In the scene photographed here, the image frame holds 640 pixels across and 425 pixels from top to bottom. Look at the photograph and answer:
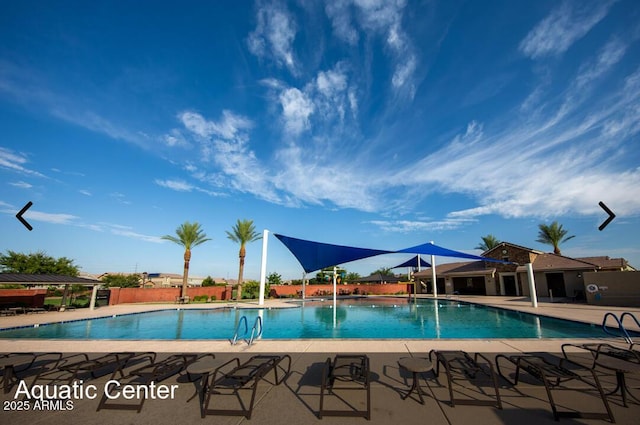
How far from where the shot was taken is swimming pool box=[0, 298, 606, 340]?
10.0 m

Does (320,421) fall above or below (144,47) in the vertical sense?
below

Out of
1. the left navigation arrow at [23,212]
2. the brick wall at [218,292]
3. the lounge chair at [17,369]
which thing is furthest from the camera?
the brick wall at [218,292]

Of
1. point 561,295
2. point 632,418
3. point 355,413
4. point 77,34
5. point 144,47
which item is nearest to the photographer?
point 632,418

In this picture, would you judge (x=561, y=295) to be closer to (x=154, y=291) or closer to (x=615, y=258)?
(x=615, y=258)

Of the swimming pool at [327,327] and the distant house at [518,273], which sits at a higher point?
the distant house at [518,273]

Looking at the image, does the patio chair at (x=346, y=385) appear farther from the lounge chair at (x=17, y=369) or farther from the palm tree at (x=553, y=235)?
the palm tree at (x=553, y=235)

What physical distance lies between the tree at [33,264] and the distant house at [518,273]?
4092cm

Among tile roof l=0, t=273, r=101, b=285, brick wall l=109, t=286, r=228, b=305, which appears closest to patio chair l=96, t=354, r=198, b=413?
tile roof l=0, t=273, r=101, b=285

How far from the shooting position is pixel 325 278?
136ft

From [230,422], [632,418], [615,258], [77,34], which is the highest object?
[77,34]

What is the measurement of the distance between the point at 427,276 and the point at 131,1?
105ft

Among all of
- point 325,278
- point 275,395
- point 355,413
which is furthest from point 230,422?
point 325,278

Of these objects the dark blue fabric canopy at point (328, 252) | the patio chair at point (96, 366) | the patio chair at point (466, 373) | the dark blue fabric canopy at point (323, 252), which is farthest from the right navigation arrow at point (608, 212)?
the patio chair at point (96, 366)

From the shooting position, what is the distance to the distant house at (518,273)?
20203 millimetres
